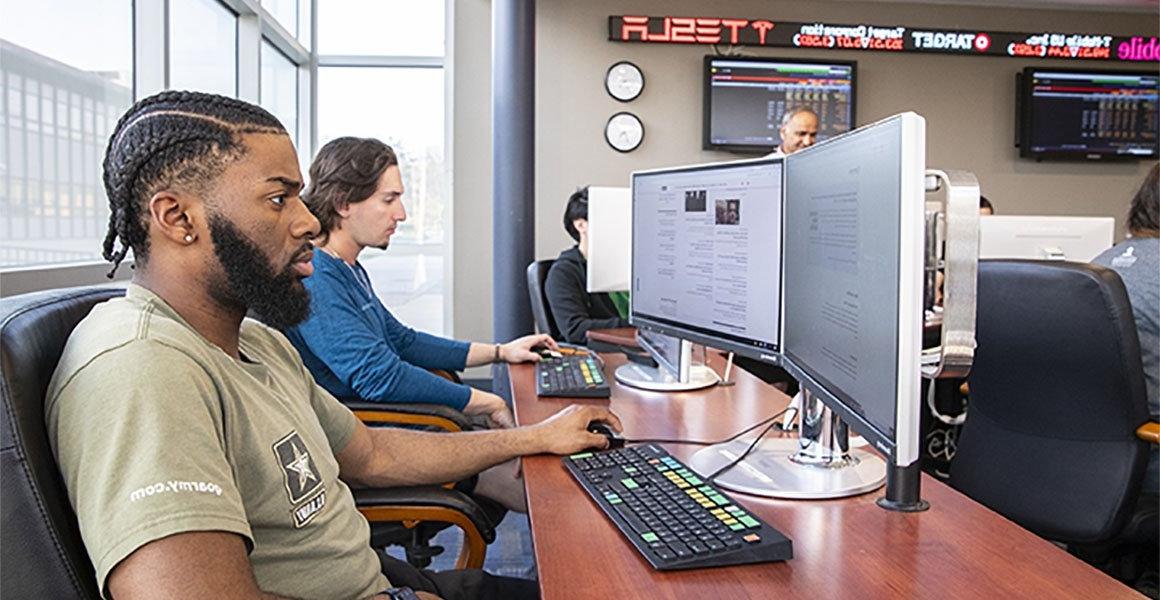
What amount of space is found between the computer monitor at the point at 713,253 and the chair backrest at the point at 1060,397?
2.40ft

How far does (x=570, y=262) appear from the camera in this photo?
3287 mm

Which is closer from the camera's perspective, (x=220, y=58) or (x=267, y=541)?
(x=267, y=541)

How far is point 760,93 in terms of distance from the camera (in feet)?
16.6

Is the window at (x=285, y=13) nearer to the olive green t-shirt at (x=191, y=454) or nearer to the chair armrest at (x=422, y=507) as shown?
the chair armrest at (x=422, y=507)

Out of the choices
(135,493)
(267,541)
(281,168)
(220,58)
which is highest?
(220,58)

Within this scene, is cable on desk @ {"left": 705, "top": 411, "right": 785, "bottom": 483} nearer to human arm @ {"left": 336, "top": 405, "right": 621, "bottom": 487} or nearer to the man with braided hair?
human arm @ {"left": 336, "top": 405, "right": 621, "bottom": 487}

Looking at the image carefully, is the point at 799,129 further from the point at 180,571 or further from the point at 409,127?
the point at 180,571

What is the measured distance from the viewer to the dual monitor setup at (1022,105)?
504 centimetres

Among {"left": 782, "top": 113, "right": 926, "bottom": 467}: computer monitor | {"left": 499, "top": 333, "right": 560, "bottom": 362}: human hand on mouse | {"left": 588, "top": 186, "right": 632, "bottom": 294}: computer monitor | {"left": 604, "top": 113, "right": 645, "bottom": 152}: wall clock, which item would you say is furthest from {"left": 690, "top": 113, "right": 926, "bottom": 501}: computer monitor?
{"left": 604, "top": 113, "right": 645, "bottom": 152}: wall clock

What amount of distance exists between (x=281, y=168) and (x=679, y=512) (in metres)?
0.65

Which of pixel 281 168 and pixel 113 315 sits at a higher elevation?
pixel 281 168

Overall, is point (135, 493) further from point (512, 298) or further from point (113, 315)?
point (512, 298)

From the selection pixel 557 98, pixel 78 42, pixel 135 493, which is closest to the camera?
pixel 135 493

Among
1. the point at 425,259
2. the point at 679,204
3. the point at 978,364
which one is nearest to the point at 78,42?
the point at 679,204
